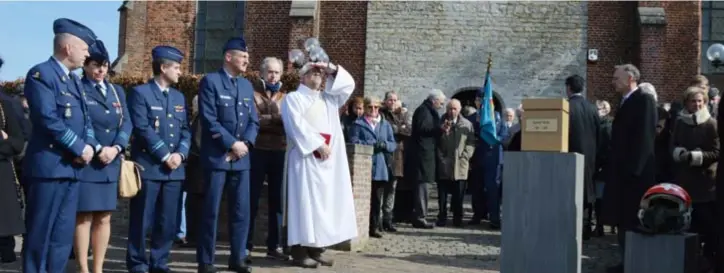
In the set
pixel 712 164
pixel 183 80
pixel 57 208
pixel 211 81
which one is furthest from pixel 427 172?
pixel 183 80

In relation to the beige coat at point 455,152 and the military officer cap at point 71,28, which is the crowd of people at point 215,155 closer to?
the military officer cap at point 71,28

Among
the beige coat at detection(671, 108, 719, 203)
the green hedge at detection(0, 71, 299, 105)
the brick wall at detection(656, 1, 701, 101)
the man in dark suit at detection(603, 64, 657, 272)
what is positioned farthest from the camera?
the brick wall at detection(656, 1, 701, 101)

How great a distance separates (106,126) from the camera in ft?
21.1

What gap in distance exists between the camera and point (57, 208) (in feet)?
19.4

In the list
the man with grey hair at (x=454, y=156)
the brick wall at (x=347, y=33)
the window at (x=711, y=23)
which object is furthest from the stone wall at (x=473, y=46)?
the man with grey hair at (x=454, y=156)

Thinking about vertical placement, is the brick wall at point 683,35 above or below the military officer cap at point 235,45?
above

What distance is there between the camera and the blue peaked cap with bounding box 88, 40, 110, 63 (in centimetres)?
648

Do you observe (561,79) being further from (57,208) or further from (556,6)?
(57,208)

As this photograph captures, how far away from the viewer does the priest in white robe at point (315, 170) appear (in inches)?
302

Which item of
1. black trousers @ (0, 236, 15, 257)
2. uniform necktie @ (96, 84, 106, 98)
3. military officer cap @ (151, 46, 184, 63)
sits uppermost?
military officer cap @ (151, 46, 184, 63)

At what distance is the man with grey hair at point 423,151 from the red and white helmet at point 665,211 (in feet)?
16.5

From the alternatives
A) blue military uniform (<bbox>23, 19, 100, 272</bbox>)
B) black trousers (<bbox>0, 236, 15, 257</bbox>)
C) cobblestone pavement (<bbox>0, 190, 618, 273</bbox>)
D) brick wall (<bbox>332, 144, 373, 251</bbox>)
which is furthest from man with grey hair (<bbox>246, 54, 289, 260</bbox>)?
blue military uniform (<bbox>23, 19, 100, 272</bbox>)

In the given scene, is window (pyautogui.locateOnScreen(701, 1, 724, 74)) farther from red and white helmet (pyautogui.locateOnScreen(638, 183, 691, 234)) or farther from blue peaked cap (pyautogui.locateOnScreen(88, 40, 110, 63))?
blue peaked cap (pyautogui.locateOnScreen(88, 40, 110, 63))

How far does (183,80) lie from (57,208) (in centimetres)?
1332
